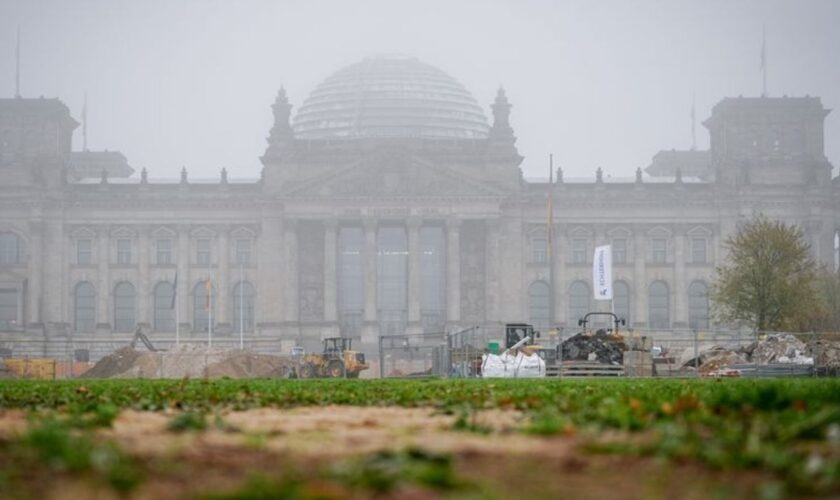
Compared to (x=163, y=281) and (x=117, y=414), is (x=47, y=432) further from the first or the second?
(x=163, y=281)

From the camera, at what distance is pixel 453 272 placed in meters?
126

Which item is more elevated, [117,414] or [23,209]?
[23,209]

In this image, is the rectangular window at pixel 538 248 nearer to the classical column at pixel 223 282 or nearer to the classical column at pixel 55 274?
the classical column at pixel 223 282

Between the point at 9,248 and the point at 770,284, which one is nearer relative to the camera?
the point at 770,284

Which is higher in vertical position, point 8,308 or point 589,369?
point 8,308

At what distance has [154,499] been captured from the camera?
8.09 meters

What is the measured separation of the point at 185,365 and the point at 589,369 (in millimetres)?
26718

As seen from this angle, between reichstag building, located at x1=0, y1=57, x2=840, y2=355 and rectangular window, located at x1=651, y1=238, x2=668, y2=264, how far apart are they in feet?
0.31

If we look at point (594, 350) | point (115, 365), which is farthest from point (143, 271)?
point (594, 350)

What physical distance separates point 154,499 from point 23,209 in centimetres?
12559

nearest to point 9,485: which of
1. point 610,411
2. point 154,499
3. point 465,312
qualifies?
point 154,499

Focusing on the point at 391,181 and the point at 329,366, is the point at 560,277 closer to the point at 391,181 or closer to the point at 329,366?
the point at 391,181

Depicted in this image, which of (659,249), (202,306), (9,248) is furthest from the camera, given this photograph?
(659,249)

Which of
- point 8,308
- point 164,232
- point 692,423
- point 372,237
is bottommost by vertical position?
point 692,423
